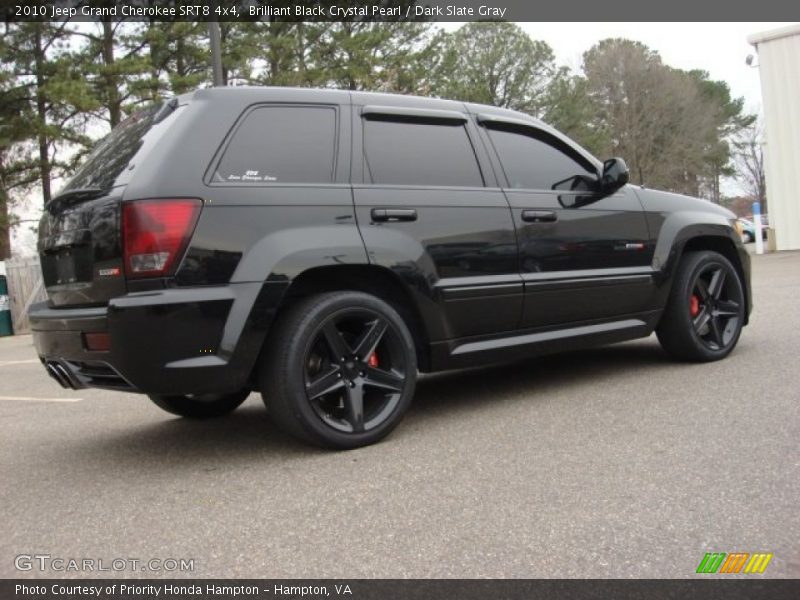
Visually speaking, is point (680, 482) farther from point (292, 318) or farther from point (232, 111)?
point (232, 111)

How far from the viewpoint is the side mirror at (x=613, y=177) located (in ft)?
15.7

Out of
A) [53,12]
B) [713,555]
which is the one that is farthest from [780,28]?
[713,555]

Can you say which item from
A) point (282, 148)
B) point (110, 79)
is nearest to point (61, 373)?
point (282, 148)

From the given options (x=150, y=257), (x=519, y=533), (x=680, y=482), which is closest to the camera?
(x=519, y=533)

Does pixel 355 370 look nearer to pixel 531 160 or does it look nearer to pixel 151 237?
pixel 151 237

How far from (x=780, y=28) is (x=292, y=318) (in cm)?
2080

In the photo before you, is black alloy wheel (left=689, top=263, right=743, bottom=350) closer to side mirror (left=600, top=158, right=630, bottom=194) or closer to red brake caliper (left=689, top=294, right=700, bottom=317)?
red brake caliper (left=689, top=294, right=700, bottom=317)

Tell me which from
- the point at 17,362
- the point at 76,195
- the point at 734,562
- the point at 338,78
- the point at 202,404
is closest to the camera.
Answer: the point at 734,562

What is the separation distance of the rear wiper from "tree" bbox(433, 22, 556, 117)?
130 feet

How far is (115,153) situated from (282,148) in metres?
0.85

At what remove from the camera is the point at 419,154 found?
4.13m

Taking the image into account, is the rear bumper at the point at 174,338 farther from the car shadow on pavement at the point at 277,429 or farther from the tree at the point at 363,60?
the tree at the point at 363,60

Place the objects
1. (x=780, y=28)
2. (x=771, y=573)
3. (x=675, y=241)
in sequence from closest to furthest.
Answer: (x=771, y=573), (x=675, y=241), (x=780, y=28)

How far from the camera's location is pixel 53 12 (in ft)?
A: 69.1
